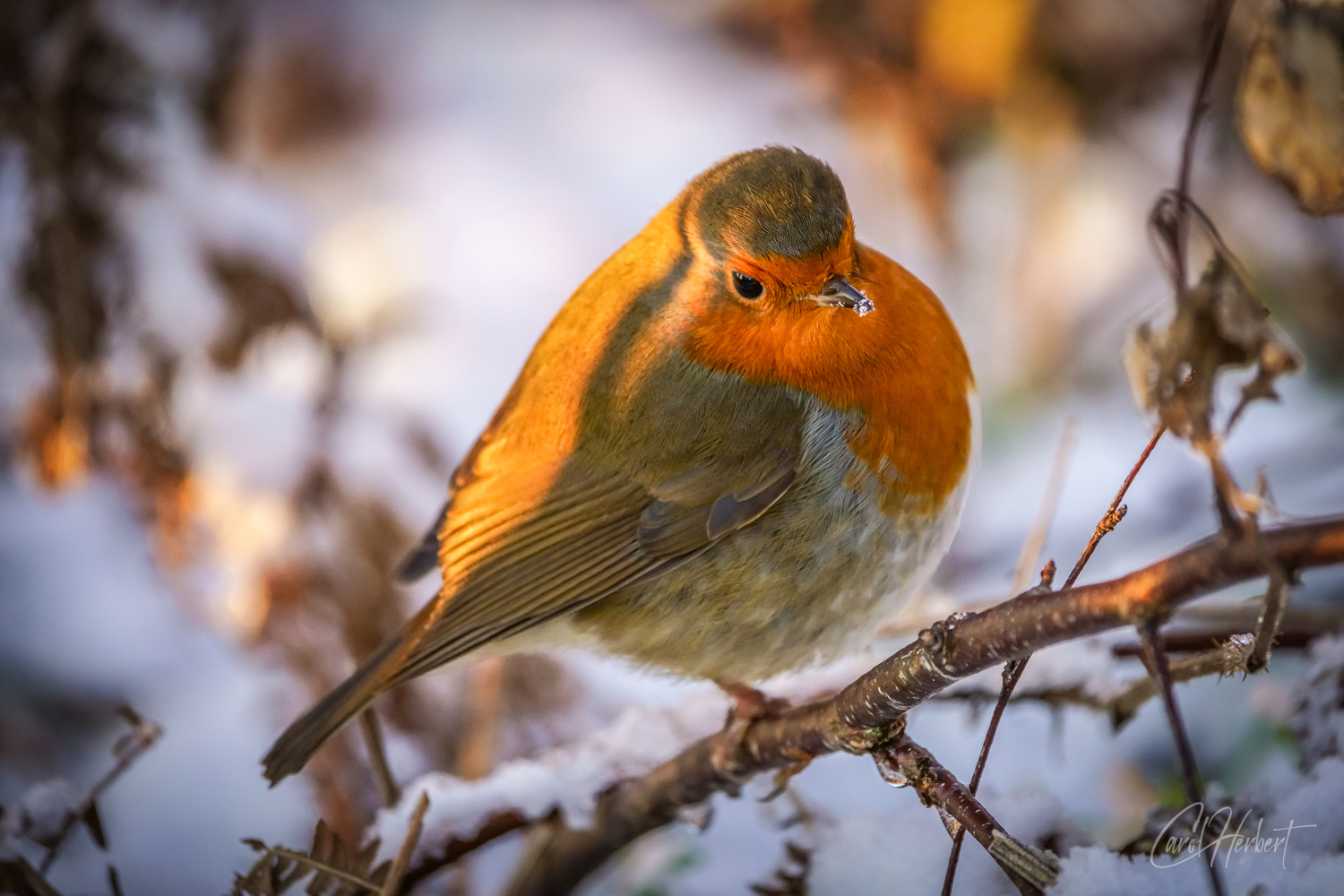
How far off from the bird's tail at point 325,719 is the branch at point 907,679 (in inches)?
16.4

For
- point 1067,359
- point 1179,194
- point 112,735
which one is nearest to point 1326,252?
point 1067,359

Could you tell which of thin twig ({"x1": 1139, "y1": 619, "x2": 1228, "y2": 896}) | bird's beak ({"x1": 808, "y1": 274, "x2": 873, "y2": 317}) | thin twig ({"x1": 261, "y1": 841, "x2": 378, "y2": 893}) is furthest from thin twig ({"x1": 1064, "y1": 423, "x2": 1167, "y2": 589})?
thin twig ({"x1": 261, "y1": 841, "x2": 378, "y2": 893})

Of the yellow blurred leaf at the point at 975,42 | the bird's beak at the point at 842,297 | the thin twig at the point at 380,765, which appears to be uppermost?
the yellow blurred leaf at the point at 975,42

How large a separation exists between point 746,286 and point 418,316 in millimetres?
1884

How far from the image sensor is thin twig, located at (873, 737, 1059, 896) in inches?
40.7

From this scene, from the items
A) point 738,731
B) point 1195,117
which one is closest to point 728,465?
point 738,731

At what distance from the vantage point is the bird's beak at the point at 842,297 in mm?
1480

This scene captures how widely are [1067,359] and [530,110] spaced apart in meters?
1.99

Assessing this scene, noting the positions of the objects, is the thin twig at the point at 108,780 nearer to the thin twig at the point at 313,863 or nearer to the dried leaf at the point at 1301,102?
the thin twig at the point at 313,863

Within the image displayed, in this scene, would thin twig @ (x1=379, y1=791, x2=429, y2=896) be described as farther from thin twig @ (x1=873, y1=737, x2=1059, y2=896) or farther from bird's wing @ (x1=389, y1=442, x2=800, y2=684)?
thin twig @ (x1=873, y1=737, x2=1059, y2=896)

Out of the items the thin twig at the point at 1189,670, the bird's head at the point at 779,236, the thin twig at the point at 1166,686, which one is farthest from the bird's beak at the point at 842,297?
the thin twig at the point at 1166,686

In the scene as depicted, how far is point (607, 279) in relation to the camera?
185cm

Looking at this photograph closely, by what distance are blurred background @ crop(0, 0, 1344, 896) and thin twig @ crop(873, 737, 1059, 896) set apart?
2.78 ft

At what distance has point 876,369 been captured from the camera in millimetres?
1628
